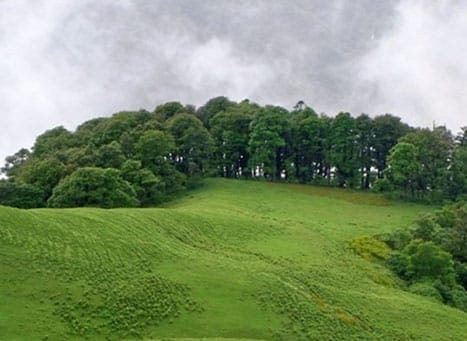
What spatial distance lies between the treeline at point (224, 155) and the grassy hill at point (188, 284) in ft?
60.3

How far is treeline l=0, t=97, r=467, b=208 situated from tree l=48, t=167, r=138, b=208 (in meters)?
0.11

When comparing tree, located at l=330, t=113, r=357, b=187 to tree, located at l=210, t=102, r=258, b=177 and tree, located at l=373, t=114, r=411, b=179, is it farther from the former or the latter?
tree, located at l=210, t=102, r=258, b=177

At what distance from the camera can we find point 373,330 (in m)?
42.8

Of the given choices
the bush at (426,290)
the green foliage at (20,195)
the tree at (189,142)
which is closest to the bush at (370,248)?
the bush at (426,290)

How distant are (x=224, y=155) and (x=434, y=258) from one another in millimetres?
55765

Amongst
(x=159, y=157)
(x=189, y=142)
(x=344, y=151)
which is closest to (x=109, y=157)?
(x=159, y=157)

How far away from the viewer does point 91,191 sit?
67.2 meters

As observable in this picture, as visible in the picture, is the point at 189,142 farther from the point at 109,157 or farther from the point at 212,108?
the point at 212,108

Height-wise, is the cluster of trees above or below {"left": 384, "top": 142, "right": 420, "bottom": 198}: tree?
below

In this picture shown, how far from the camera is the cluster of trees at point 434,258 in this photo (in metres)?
53.8

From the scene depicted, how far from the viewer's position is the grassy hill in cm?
3628

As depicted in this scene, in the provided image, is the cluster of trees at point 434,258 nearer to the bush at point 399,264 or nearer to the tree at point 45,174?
the bush at point 399,264

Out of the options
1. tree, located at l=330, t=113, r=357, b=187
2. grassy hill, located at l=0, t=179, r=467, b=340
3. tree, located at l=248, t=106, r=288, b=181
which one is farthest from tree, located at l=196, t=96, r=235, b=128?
grassy hill, located at l=0, t=179, r=467, b=340

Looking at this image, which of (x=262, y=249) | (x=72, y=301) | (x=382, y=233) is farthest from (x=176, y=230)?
(x=382, y=233)
